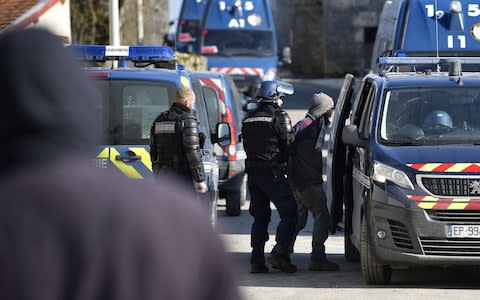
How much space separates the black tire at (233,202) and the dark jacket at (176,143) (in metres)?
4.99

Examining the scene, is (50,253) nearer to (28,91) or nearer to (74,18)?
A: (28,91)

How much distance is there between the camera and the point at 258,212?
1066cm

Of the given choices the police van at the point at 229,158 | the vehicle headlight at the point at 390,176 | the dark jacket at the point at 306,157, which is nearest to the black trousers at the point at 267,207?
the dark jacket at the point at 306,157

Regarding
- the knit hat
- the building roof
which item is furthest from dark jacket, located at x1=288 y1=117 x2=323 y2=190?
the building roof

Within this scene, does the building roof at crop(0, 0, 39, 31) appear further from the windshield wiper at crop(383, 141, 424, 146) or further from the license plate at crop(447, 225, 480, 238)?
the license plate at crop(447, 225, 480, 238)

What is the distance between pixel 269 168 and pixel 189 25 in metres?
27.6

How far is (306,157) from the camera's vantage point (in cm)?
1066

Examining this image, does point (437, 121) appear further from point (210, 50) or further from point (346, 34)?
point (346, 34)

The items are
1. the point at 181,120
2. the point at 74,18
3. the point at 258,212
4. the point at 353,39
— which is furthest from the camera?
the point at 353,39

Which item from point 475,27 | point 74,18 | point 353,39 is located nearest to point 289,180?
point 475,27

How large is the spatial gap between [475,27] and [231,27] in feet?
56.5

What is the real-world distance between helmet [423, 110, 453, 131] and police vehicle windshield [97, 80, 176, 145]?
6.77 ft

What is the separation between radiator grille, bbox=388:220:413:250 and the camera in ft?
30.9

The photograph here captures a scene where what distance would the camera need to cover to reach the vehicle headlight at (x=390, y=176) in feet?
31.0
